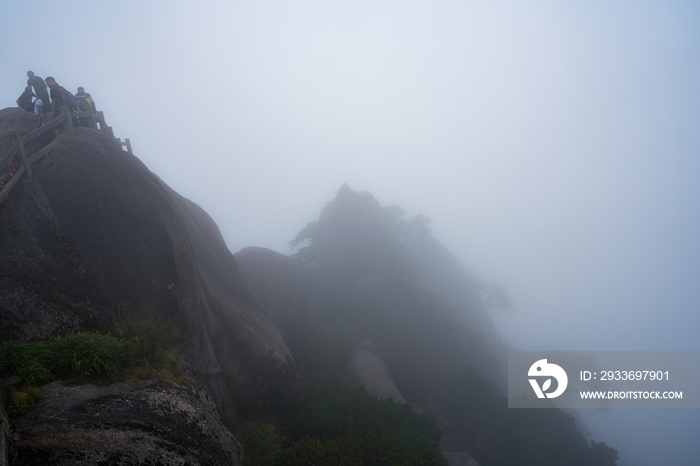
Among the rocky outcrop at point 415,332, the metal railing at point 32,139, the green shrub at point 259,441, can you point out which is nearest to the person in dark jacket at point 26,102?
the metal railing at point 32,139

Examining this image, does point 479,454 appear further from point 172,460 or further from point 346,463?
point 172,460

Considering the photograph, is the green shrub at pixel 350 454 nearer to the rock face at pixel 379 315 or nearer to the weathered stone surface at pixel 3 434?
the weathered stone surface at pixel 3 434

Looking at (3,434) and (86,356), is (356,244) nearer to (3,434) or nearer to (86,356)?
(86,356)

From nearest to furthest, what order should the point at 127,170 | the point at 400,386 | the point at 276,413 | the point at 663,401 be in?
the point at 127,170 → the point at 276,413 → the point at 400,386 → the point at 663,401

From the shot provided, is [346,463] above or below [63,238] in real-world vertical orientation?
below

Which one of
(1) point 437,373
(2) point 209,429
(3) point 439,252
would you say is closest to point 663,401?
(3) point 439,252

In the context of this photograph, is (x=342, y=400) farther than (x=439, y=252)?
No

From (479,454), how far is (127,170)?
30268 mm

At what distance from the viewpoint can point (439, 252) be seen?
201ft

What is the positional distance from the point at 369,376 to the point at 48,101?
2362 cm

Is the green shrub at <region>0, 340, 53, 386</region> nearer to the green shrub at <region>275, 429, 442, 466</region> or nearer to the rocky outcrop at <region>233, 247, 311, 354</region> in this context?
the green shrub at <region>275, 429, 442, 466</region>

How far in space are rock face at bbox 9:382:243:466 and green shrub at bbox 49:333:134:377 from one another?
0.41 metres

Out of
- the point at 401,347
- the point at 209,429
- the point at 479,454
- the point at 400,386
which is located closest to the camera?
the point at 209,429

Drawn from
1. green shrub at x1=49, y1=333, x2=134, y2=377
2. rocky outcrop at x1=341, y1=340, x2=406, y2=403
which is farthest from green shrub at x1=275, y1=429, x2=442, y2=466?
rocky outcrop at x1=341, y1=340, x2=406, y2=403
